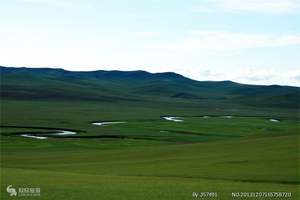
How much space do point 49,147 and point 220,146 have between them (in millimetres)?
29042

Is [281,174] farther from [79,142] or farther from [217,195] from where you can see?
[79,142]

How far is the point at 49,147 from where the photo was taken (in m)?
78.0

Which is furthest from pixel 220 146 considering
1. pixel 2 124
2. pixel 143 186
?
pixel 2 124
